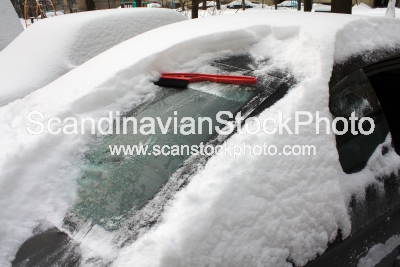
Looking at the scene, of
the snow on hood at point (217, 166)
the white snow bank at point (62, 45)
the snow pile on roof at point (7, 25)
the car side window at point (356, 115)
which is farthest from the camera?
the snow pile on roof at point (7, 25)

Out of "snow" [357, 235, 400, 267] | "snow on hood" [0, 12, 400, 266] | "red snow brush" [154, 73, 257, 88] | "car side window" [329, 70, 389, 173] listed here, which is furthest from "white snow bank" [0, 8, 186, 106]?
"snow" [357, 235, 400, 267]

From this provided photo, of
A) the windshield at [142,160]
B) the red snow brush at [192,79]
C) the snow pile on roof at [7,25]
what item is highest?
the red snow brush at [192,79]

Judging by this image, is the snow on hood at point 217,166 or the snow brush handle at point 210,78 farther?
the snow brush handle at point 210,78

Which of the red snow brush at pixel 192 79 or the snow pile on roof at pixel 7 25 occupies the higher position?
the red snow brush at pixel 192 79

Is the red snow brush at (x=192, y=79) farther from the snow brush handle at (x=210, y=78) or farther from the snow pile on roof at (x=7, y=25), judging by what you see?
the snow pile on roof at (x=7, y=25)

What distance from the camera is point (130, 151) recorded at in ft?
5.27

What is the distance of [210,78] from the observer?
69.8 inches

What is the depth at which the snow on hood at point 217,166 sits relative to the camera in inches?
46.6

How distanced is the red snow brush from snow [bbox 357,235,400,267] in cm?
90

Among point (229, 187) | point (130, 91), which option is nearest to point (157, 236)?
point (229, 187)

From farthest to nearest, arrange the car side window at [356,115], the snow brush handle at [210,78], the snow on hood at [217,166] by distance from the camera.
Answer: the snow brush handle at [210,78], the car side window at [356,115], the snow on hood at [217,166]

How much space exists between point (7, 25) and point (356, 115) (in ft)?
25.8

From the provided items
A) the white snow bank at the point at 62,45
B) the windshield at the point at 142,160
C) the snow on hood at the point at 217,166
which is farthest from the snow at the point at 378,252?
the white snow bank at the point at 62,45

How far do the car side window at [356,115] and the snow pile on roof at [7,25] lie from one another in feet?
24.6
